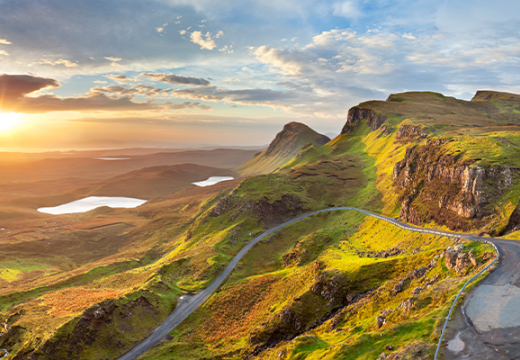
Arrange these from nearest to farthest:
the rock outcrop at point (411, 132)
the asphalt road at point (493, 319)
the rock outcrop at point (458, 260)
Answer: the asphalt road at point (493, 319) < the rock outcrop at point (458, 260) < the rock outcrop at point (411, 132)

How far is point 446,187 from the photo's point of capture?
7862cm

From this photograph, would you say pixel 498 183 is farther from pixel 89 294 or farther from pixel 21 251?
pixel 21 251

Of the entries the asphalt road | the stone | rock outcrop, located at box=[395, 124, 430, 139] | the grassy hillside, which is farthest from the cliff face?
rock outcrop, located at box=[395, 124, 430, 139]

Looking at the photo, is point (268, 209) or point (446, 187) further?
point (268, 209)

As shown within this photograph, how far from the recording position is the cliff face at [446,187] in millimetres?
66125

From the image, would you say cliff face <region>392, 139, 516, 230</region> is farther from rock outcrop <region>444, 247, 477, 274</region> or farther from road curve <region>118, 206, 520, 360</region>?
rock outcrop <region>444, 247, 477, 274</region>

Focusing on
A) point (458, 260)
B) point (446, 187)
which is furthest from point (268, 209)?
point (458, 260)

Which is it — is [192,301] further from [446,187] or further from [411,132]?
[411,132]

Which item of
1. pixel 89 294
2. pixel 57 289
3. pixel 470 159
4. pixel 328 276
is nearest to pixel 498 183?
pixel 470 159

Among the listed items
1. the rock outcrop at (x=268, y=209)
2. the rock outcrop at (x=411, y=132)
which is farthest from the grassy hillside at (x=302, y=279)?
the rock outcrop at (x=411, y=132)

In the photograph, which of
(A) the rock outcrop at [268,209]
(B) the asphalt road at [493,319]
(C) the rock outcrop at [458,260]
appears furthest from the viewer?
(A) the rock outcrop at [268,209]

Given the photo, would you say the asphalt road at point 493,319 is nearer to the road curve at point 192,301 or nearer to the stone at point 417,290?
the road curve at point 192,301

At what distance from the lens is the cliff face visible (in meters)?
66.1

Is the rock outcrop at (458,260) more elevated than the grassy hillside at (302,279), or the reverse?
the rock outcrop at (458,260)
